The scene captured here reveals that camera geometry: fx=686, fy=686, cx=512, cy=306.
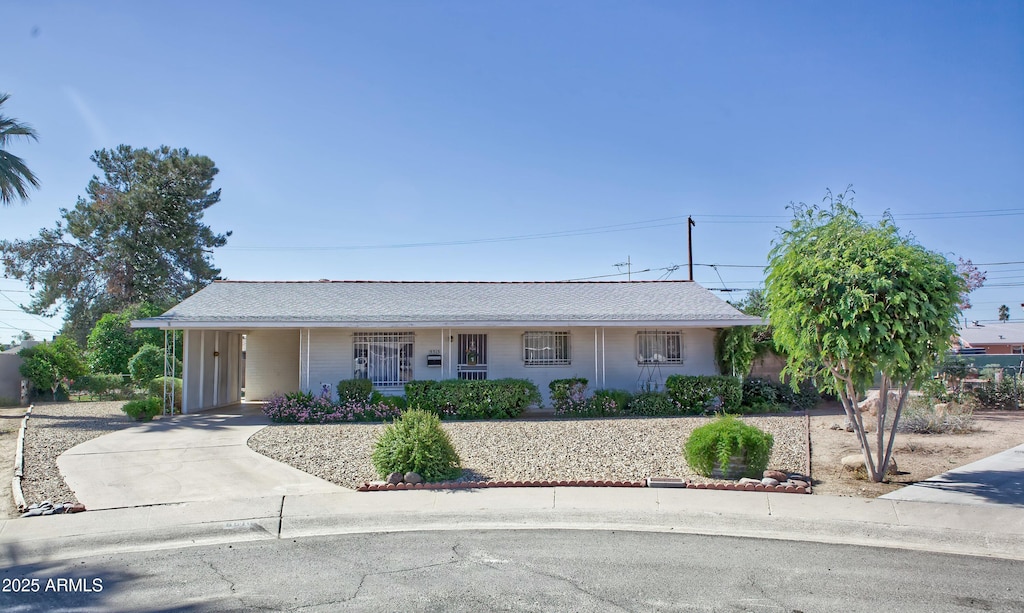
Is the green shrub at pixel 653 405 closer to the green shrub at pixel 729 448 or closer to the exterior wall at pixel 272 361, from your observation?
the green shrub at pixel 729 448

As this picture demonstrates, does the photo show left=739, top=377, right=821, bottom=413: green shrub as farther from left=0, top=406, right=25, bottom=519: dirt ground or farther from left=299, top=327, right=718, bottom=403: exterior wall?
left=0, top=406, right=25, bottom=519: dirt ground

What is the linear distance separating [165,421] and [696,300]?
1523cm

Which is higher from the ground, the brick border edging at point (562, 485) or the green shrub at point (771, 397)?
the green shrub at point (771, 397)

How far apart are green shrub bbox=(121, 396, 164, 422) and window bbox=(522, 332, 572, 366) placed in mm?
9522

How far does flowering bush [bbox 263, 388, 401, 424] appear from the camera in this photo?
53.7 feet

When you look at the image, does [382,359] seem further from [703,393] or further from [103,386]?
[103,386]

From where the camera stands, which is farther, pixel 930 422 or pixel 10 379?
pixel 10 379

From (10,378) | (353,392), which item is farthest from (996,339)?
(10,378)

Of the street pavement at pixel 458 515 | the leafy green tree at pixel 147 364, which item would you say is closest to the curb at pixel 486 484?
the street pavement at pixel 458 515

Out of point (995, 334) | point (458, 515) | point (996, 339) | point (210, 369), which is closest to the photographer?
point (458, 515)

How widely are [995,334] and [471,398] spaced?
45077 mm

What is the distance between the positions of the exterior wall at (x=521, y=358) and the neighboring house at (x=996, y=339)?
32.2 m

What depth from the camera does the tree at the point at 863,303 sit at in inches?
347

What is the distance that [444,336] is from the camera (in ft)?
63.6
